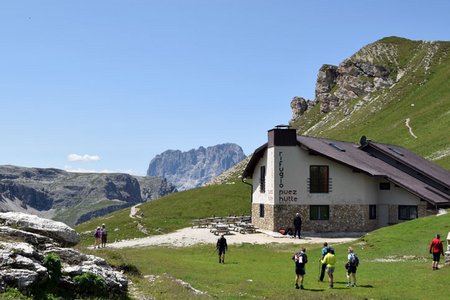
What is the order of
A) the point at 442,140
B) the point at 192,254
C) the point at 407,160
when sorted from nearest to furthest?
the point at 192,254
the point at 407,160
the point at 442,140

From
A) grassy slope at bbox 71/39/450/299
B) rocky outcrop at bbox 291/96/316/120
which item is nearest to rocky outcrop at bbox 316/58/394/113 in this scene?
rocky outcrop at bbox 291/96/316/120

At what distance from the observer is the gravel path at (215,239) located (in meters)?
47.5

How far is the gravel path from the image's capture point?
4753cm

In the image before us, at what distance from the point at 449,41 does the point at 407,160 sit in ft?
414

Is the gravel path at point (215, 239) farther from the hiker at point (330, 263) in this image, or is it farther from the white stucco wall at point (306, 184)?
the hiker at point (330, 263)

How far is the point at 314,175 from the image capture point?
5559cm

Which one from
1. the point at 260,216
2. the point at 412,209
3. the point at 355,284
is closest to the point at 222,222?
the point at 260,216

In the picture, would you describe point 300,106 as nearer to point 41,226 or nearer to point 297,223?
point 297,223

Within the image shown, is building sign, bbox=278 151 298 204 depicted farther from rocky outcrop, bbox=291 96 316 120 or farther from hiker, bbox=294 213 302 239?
rocky outcrop, bbox=291 96 316 120

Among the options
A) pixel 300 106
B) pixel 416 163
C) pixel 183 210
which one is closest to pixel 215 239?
pixel 416 163

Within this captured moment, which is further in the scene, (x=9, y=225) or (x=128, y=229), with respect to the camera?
(x=128, y=229)

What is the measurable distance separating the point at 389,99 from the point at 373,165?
88022 mm

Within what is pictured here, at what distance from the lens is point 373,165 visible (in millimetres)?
59000

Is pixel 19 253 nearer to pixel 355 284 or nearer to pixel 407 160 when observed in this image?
pixel 355 284
